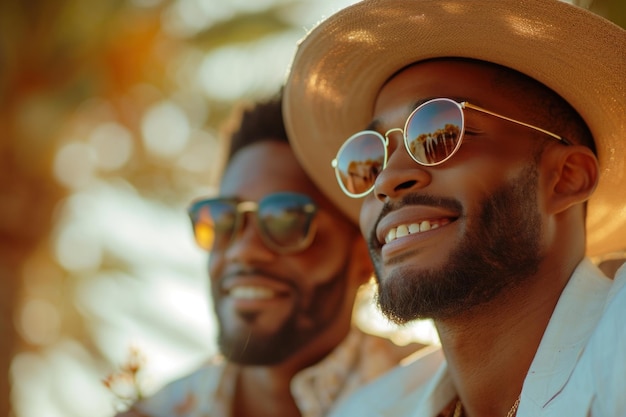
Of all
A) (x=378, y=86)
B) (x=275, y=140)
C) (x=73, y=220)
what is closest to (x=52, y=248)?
(x=73, y=220)

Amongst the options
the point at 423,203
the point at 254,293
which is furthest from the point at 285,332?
the point at 423,203

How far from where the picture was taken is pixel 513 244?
11.6 feet

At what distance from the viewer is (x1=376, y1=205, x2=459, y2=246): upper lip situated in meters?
3.51

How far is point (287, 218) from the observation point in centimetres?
502

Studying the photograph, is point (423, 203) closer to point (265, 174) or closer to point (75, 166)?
point (265, 174)

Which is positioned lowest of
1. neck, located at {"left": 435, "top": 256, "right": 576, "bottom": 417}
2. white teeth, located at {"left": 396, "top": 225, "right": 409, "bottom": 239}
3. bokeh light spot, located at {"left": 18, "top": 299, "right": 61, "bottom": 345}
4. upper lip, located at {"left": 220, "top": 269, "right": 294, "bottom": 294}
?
bokeh light spot, located at {"left": 18, "top": 299, "right": 61, "bottom": 345}

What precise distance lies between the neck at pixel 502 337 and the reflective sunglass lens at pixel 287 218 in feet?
4.80

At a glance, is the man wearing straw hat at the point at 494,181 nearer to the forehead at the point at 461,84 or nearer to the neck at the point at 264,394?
the forehead at the point at 461,84

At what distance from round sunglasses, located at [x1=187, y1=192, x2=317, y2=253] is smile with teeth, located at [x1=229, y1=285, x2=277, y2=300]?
0.71 ft

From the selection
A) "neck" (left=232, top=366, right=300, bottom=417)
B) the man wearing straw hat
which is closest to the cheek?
the man wearing straw hat

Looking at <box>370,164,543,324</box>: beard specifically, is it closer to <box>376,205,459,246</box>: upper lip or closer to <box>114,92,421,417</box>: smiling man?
<box>376,205,459,246</box>: upper lip

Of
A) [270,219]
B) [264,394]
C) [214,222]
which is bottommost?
[264,394]

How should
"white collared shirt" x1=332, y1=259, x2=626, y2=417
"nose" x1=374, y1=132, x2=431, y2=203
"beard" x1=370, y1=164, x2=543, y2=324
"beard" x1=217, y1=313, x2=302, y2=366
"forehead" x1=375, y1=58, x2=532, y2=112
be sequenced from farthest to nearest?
1. "beard" x1=217, y1=313, x2=302, y2=366
2. "forehead" x1=375, y1=58, x2=532, y2=112
3. "nose" x1=374, y1=132, x2=431, y2=203
4. "beard" x1=370, y1=164, x2=543, y2=324
5. "white collared shirt" x1=332, y1=259, x2=626, y2=417

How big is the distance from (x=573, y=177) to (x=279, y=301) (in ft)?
6.02
